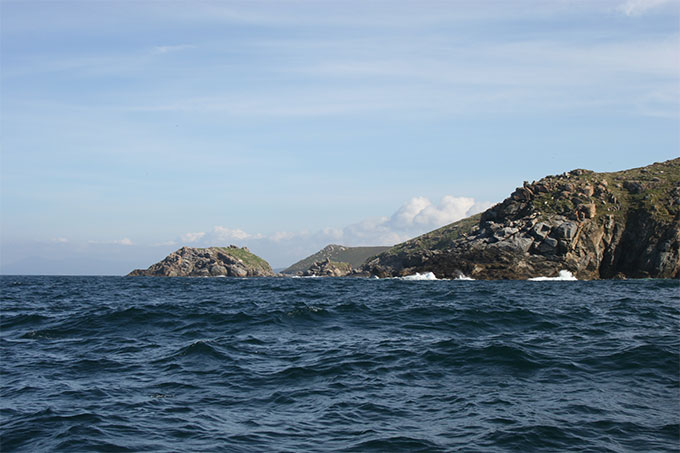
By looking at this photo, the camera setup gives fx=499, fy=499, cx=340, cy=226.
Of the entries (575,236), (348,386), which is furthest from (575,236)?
(348,386)

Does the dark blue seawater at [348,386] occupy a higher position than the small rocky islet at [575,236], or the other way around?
the small rocky islet at [575,236]

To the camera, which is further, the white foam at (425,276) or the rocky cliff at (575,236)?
the white foam at (425,276)

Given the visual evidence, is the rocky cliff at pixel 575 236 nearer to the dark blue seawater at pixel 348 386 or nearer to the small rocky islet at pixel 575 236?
the small rocky islet at pixel 575 236

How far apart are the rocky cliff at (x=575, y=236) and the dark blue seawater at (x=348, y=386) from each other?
9017 cm

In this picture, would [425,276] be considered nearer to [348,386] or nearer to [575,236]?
[575,236]

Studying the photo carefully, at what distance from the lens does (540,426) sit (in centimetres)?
1291

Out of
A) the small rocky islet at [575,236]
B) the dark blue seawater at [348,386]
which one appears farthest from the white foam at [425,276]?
the dark blue seawater at [348,386]

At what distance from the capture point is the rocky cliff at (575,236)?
116 metres

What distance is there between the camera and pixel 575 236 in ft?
390

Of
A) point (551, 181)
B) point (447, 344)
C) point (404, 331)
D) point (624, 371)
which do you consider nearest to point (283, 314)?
point (404, 331)

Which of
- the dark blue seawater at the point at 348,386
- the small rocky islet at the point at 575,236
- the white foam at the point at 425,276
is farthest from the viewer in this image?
the white foam at the point at 425,276

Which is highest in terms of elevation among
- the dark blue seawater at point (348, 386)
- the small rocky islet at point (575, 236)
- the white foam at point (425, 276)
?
the small rocky islet at point (575, 236)

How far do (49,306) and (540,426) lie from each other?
45212mm

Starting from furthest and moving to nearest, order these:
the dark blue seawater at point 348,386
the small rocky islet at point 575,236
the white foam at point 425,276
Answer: the white foam at point 425,276, the small rocky islet at point 575,236, the dark blue seawater at point 348,386
